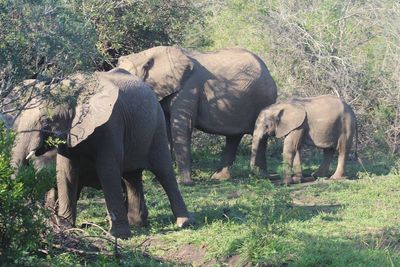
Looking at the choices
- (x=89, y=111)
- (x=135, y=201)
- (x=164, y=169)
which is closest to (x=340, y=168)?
(x=164, y=169)

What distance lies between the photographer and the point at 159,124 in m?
10.6

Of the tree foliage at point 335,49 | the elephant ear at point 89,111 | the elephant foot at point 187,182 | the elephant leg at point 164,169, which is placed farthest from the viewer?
the tree foliage at point 335,49

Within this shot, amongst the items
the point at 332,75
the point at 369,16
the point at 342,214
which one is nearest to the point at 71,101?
the point at 342,214

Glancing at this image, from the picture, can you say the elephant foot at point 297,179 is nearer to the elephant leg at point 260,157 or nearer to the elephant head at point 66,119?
the elephant leg at point 260,157

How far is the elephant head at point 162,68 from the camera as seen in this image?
559 inches

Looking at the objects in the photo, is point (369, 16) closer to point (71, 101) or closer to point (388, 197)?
point (388, 197)

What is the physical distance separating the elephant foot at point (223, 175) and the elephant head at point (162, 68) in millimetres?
1454

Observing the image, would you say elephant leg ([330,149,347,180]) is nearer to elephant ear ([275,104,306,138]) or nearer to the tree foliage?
elephant ear ([275,104,306,138])

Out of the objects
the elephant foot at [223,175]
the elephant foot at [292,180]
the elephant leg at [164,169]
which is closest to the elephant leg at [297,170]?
the elephant foot at [292,180]

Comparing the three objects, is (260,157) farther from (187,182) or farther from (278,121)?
(187,182)

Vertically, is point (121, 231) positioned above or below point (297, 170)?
above

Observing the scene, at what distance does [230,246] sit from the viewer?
8.82 meters

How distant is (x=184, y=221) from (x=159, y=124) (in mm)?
1157

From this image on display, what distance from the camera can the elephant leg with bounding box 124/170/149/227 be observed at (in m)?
10.3
